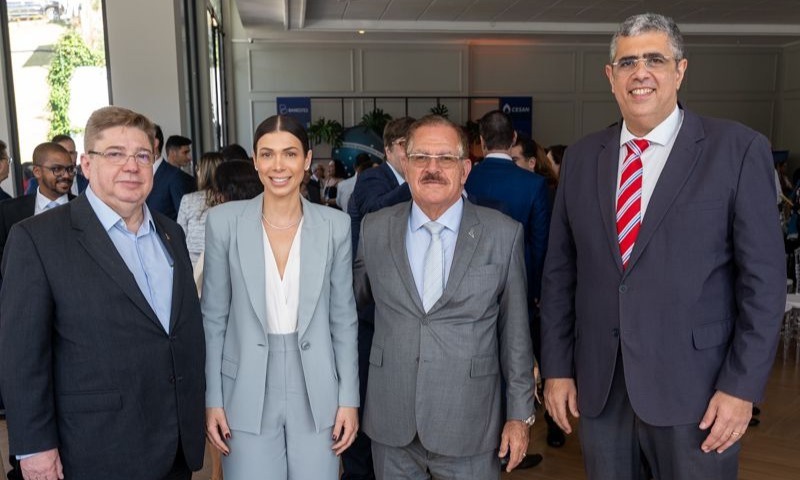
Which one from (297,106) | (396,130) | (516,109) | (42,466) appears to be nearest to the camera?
(42,466)

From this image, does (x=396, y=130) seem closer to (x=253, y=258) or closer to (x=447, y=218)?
(x=447, y=218)

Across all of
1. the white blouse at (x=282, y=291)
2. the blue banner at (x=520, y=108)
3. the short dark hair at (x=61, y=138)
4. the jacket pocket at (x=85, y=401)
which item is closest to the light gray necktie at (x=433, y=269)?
the white blouse at (x=282, y=291)

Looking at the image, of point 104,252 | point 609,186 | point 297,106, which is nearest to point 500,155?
point 609,186

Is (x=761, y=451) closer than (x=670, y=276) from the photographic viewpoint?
No

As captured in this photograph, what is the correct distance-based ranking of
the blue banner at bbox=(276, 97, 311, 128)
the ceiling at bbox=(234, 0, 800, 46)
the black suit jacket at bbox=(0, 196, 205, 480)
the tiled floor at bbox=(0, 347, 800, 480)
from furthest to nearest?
1. the blue banner at bbox=(276, 97, 311, 128)
2. the ceiling at bbox=(234, 0, 800, 46)
3. the tiled floor at bbox=(0, 347, 800, 480)
4. the black suit jacket at bbox=(0, 196, 205, 480)

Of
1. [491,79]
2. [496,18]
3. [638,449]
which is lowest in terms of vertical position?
[638,449]

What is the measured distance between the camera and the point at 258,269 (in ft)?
6.89

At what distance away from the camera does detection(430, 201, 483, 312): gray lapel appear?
206 cm

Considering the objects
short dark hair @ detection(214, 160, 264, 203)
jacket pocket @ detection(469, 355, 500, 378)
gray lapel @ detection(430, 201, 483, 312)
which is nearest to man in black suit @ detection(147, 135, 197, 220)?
short dark hair @ detection(214, 160, 264, 203)

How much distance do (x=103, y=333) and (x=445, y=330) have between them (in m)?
0.99

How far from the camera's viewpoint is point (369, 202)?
329cm

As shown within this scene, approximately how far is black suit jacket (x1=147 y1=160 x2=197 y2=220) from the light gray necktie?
341cm

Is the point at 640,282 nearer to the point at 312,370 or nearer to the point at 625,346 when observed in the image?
the point at 625,346

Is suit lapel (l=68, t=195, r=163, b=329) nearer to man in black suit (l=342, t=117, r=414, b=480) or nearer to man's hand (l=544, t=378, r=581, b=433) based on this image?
man in black suit (l=342, t=117, r=414, b=480)
